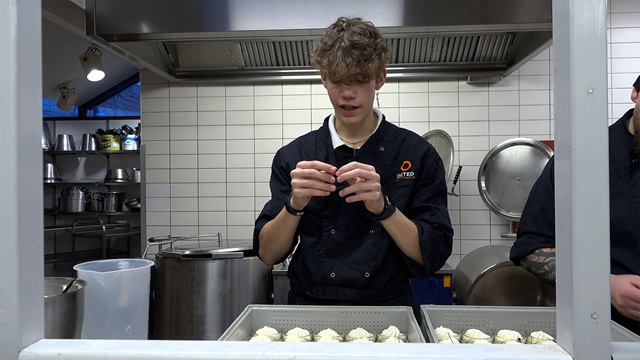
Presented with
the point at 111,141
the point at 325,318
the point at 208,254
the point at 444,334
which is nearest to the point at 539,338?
the point at 444,334

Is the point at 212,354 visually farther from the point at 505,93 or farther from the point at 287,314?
the point at 505,93

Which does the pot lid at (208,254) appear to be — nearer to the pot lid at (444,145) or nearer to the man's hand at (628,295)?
the pot lid at (444,145)

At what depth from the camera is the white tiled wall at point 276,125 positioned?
348 cm

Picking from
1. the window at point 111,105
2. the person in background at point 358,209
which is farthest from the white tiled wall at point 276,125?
the window at point 111,105

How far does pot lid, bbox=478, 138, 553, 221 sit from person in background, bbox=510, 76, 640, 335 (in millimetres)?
1664

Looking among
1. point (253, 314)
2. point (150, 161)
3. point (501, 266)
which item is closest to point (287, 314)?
point (253, 314)

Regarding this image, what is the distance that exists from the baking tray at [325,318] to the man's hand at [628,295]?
0.64 metres

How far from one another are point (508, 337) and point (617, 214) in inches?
26.7

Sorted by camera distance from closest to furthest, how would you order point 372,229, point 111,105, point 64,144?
point 372,229, point 64,144, point 111,105

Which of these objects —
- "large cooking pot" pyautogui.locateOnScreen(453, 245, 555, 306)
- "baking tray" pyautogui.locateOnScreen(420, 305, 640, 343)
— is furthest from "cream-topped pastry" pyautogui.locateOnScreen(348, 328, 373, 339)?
"large cooking pot" pyautogui.locateOnScreen(453, 245, 555, 306)

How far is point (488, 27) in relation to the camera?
2.55 m

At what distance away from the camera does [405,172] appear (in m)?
1.48

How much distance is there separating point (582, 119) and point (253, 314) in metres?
0.93

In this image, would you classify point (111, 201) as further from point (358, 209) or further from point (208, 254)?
point (358, 209)
